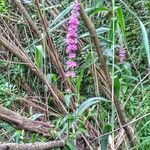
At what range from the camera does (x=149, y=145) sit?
1406 millimetres

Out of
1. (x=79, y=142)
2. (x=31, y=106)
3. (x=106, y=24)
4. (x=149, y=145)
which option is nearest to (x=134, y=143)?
(x=149, y=145)

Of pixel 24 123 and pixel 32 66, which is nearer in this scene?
pixel 24 123

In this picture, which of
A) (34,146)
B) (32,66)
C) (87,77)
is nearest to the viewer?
(34,146)

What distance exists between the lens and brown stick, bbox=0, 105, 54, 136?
1.25 meters

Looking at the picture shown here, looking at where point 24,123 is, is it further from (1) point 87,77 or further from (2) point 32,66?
(1) point 87,77

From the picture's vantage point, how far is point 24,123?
1.31 metres

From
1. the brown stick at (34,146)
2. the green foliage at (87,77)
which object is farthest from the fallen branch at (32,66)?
the brown stick at (34,146)

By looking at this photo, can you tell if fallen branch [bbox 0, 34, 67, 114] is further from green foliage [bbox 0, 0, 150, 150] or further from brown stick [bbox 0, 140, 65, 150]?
brown stick [bbox 0, 140, 65, 150]

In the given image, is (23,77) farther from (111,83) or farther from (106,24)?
(111,83)

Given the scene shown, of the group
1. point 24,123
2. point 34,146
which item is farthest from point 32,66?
point 34,146

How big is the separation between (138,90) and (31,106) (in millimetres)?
486

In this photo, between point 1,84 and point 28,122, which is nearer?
point 28,122

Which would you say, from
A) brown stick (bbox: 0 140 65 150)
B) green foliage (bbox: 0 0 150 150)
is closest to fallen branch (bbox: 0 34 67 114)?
green foliage (bbox: 0 0 150 150)

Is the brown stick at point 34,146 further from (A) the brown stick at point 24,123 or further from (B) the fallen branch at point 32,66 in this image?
(B) the fallen branch at point 32,66
